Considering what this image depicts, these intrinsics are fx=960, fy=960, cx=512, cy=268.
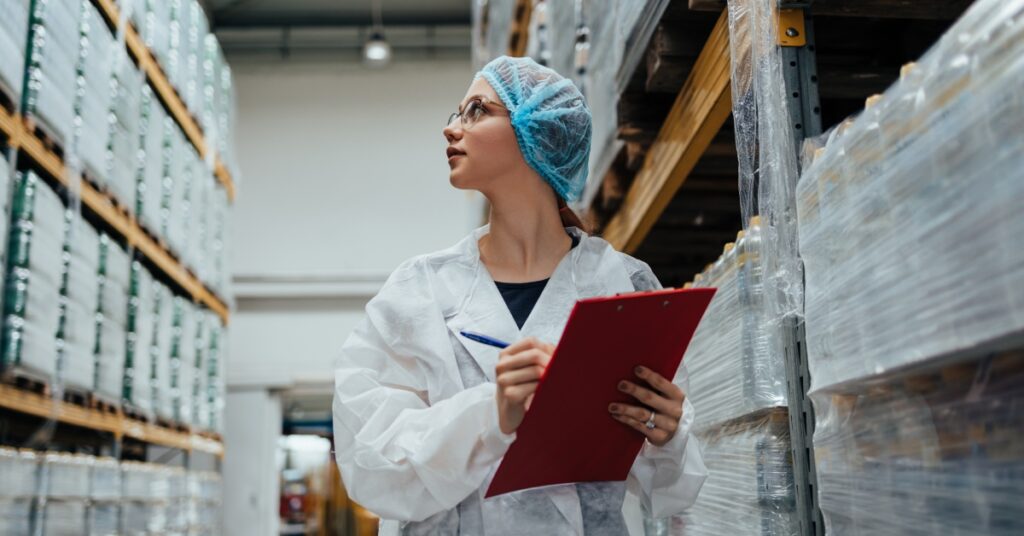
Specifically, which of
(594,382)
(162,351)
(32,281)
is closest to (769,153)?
(594,382)

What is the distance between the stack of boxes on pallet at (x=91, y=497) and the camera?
4270 mm

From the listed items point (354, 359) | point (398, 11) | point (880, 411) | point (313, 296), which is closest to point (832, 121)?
point (880, 411)

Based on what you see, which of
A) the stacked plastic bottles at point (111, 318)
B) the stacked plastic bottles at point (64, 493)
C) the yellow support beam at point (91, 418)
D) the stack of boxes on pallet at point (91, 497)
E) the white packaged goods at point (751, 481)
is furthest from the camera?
the stacked plastic bottles at point (111, 318)

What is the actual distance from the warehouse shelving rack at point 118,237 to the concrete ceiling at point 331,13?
15.2 feet

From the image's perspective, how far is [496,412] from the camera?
170 cm

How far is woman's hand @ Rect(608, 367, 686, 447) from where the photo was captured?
1793 mm

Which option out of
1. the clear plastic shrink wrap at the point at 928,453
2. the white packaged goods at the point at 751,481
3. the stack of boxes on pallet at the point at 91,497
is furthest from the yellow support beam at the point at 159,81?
the clear plastic shrink wrap at the point at 928,453

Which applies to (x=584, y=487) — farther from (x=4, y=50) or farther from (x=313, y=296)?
(x=313, y=296)

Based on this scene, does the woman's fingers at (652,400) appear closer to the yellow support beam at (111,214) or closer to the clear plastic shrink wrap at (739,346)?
the clear plastic shrink wrap at (739,346)

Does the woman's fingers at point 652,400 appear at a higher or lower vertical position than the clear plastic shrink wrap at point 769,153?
lower

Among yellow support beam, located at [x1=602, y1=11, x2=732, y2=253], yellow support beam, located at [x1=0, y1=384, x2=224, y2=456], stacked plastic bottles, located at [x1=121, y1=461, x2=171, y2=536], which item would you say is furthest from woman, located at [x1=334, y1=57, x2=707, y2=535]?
stacked plastic bottles, located at [x1=121, y1=461, x2=171, y2=536]

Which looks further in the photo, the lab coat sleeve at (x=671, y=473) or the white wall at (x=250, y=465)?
the white wall at (x=250, y=465)

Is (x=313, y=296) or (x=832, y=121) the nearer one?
(x=832, y=121)

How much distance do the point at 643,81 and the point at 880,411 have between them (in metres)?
2.08
